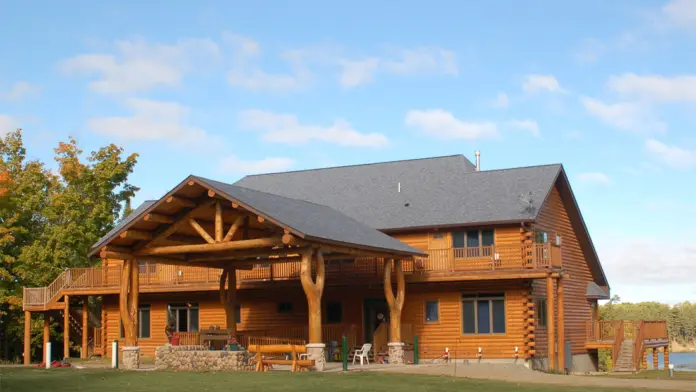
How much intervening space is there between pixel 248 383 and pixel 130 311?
30.8ft

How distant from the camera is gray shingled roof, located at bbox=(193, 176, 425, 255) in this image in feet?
82.7

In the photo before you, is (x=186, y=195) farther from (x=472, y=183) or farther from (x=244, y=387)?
(x=472, y=183)

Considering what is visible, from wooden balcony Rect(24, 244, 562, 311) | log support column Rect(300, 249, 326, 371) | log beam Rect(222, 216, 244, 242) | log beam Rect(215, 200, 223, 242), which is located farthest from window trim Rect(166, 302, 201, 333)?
log support column Rect(300, 249, 326, 371)

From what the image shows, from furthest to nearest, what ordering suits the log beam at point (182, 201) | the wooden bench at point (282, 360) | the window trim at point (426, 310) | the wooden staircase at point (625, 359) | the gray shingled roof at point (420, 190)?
the wooden staircase at point (625, 359) → the gray shingled roof at point (420, 190) → the window trim at point (426, 310) → the log beam at point (182, 201) → the wooden bench at point (282, 360)

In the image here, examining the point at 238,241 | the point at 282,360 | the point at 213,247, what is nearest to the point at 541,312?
the point at 282,360

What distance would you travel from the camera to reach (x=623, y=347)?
36.3 meters

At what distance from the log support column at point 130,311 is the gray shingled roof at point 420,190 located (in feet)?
34.1

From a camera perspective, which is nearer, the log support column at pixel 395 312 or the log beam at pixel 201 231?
the log beam at pixel 201 231

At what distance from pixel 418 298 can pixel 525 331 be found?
4232 millimetres

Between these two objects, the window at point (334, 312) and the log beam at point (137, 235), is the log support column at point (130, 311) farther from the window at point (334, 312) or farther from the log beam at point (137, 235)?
the window at point (334, 312)

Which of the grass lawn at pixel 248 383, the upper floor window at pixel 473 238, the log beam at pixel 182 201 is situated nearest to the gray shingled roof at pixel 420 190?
the upper floor window at pixel 473 238

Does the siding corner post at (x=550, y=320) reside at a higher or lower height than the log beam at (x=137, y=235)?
lower

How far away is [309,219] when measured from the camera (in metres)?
27.1

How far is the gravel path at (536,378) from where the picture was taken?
20938mm
